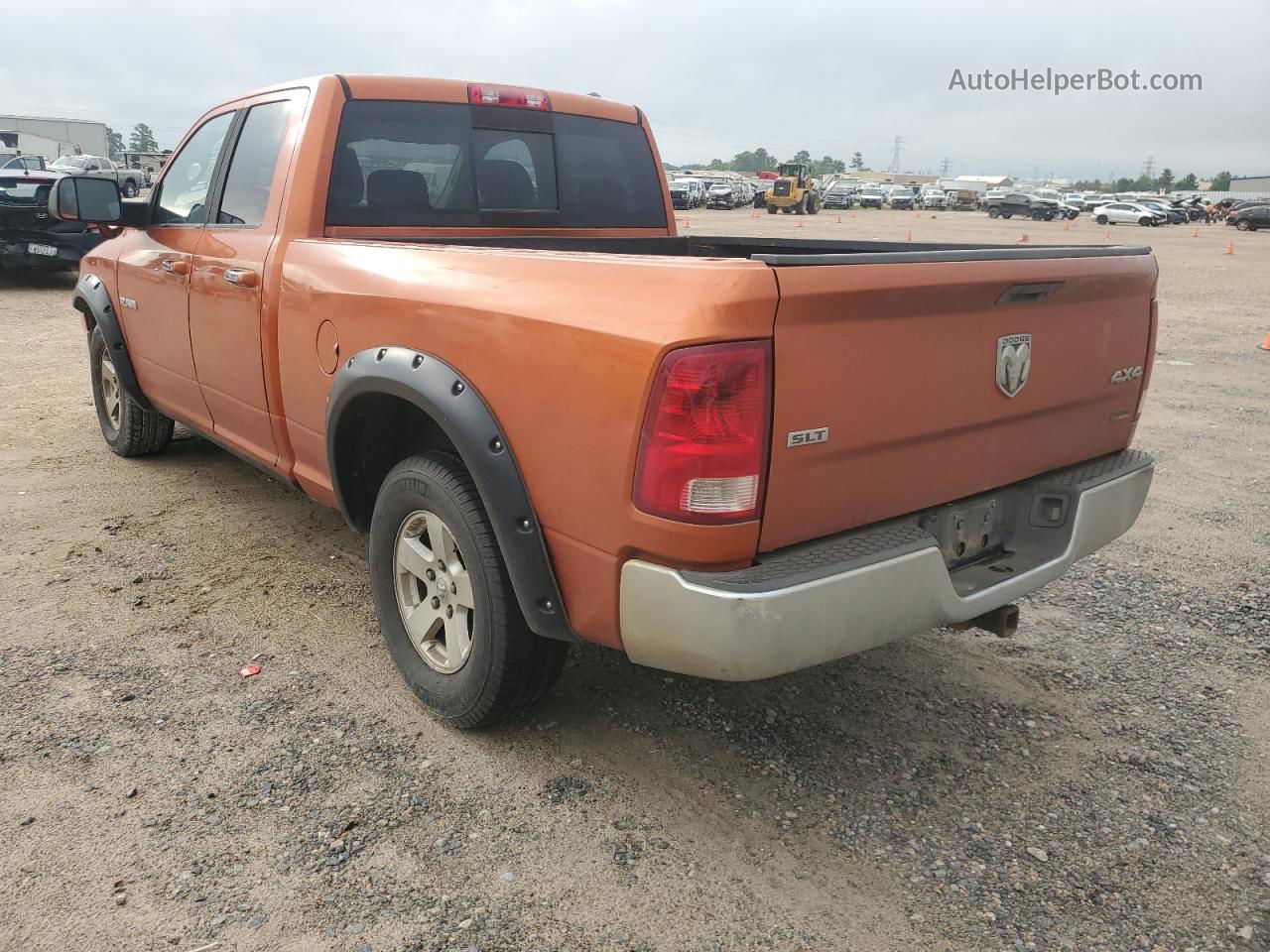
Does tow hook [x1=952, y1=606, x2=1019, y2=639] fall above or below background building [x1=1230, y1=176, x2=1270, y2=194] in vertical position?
below

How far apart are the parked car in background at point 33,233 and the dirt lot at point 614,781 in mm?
9559

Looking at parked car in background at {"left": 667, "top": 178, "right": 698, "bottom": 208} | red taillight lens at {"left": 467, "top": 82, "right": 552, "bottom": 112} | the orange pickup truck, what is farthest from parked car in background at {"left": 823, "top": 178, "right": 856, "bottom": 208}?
the orange pickup truck

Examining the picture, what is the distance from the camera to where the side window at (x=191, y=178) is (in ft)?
14.1

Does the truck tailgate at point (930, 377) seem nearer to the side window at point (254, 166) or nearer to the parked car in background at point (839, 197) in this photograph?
the side window at point (254, 166)

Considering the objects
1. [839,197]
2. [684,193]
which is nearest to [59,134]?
[684,193]

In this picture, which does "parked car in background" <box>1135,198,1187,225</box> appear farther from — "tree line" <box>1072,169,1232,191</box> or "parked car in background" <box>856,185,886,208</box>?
"tree line" <box>1072,169,1232,191</box>

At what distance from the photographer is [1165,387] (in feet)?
27.1

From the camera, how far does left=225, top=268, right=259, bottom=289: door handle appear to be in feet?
11.7

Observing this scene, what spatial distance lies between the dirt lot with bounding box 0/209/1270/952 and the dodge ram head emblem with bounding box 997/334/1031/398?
114 centimetres

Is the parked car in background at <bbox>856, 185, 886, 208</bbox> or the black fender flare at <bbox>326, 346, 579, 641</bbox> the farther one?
the parked car in background at <bbox>856, 185, 886, 208</bbox>

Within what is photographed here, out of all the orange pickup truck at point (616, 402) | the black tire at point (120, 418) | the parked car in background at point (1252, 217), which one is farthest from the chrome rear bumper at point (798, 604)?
the parked car in background at point (1252, 217)

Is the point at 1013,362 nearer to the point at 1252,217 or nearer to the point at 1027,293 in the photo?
the point at 1027,293

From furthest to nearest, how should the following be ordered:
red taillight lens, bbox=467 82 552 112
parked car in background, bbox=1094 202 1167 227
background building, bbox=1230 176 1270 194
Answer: background building, bbox=1230 176 1270 194 < parked car in background, bbox=1094 202 1167 227 < red taillight lens, bbox=467 82 552 112

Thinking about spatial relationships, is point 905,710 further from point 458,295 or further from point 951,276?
point 458,295
